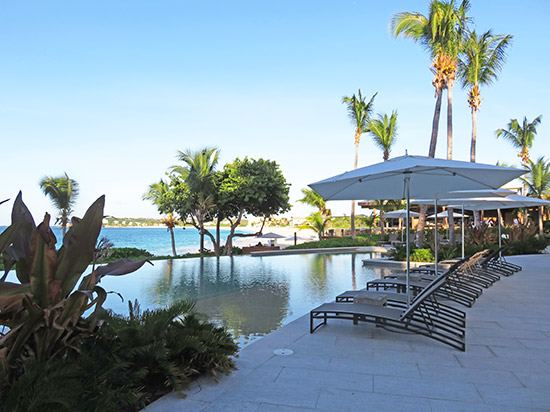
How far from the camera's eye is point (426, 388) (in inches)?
132

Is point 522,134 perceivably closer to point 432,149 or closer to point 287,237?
point 287,237

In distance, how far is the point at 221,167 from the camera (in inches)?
995

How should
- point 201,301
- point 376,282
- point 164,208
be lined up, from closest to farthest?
point 376,282 < point 201,301 < point 164,208

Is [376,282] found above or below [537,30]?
below

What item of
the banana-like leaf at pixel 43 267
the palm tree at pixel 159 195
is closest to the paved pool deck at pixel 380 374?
the banana-like leaf at pixel 43 267

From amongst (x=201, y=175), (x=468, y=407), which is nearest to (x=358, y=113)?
(x=201, y=175)

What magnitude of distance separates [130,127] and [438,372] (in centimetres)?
3216

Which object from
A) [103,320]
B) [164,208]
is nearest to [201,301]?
[103,320]

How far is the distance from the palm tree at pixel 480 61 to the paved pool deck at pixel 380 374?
62.1 feet

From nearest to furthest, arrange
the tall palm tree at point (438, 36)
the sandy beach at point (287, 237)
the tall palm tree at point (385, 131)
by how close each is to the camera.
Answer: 1. the tall palm tree at point (438, 36)
2. the tall palm tree at point (385, 131)
3. the sandy beach at point (287, 237)

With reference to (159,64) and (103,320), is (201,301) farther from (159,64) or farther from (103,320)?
(159,64)

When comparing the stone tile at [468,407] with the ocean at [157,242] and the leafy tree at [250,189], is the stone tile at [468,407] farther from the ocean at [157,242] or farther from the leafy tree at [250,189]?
the ocean at [157,242]

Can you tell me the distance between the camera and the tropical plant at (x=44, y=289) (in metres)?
2.75

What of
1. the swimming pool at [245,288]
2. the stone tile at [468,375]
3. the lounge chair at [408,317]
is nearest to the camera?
the stone tile at [468,375]
